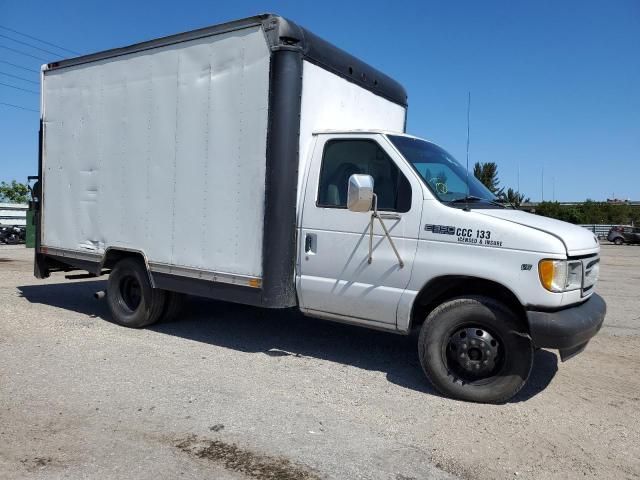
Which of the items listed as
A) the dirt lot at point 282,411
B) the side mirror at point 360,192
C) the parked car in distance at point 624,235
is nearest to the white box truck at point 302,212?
the side mirror at point 360,192

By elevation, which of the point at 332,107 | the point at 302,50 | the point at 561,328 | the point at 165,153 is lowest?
the point at 561,328

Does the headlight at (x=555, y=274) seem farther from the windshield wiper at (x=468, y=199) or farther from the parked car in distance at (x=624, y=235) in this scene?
the parked car in distance at (x=624, y=235)

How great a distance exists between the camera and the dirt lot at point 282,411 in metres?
3.54

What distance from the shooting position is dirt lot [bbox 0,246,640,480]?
3.54 meters

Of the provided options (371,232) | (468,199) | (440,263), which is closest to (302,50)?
(371,232)

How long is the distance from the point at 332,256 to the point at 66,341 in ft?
10.9

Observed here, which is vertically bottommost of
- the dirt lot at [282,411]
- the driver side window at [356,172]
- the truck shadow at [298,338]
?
the dirt lot at [282,411]

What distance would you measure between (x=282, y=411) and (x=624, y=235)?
36287 mm

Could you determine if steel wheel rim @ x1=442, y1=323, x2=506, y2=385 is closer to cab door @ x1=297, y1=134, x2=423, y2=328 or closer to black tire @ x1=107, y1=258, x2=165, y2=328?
cab door @ x1=297, y1=134, x2=423, y2=328

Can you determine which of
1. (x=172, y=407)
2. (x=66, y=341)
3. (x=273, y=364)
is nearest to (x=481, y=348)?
(x=273, y=364)

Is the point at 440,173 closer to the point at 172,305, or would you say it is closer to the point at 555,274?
the point at 555,274

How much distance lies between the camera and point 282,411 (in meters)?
4.39

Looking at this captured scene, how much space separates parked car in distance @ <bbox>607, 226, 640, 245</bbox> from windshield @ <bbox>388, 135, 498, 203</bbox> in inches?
1338

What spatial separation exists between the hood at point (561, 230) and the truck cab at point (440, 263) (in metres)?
0.02
